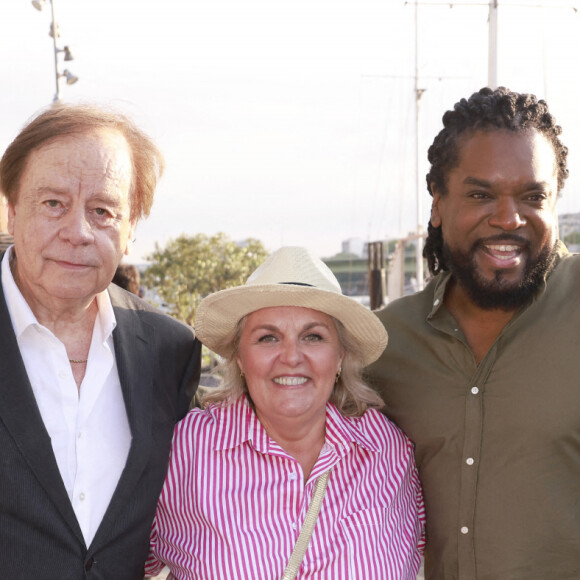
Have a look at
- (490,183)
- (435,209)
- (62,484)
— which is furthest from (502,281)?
(62,484)

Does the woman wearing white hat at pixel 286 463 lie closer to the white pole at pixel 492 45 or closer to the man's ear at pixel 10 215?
the man's ear at pixel 10 215

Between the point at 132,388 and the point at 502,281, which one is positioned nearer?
the point at 132,388

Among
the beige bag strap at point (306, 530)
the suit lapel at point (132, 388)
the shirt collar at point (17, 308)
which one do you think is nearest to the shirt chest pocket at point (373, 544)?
the beige bag strap at point (306, 530)

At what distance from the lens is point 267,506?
2824 mm

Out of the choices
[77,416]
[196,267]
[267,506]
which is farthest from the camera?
[196,267]

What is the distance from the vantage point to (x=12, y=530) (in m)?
2.36

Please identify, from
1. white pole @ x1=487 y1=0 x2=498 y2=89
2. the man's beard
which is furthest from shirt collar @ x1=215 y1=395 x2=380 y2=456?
white pole @ x1=487 y1=0 x2=498 y2=89

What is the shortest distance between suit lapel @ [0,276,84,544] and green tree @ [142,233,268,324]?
14.0m

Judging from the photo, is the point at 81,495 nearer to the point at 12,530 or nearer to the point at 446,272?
the point at 12,530

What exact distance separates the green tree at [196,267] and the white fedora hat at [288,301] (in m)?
13.4

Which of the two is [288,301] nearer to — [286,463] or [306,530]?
[286,463]

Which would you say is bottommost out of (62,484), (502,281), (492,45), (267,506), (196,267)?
(267,506)

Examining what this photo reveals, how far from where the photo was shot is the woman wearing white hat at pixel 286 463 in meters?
2.78

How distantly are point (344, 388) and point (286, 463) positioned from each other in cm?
51
